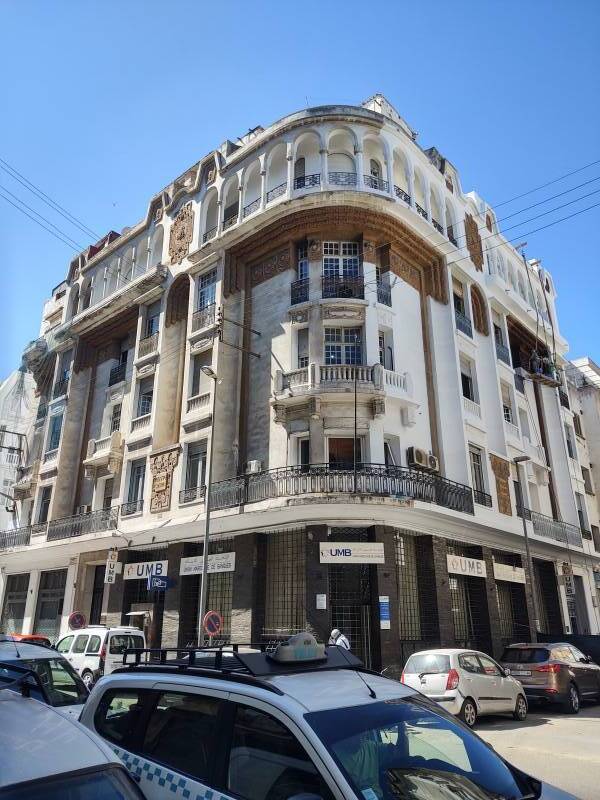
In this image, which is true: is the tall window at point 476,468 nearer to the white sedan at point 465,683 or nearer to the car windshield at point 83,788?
the white sedan at point 465,683

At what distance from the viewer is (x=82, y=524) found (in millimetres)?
24703

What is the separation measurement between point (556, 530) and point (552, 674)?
13.4 meters

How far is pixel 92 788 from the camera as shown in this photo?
7.78 feet

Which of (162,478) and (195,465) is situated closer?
(195,465)

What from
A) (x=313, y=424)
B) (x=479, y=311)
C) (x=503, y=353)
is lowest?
(x=313, y=424)

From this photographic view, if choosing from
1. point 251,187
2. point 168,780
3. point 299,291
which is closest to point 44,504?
point 299,291

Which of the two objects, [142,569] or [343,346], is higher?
[343,346]

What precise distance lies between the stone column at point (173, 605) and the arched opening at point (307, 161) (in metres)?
14.2

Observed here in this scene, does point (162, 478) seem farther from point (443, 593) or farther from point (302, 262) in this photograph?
point (443, 593)

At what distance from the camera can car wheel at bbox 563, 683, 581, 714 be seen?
1370 centimetres

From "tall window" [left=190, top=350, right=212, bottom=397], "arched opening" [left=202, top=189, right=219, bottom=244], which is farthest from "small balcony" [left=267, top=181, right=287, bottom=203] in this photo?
"tall window" [left=190, top=350, right=212, bottom=397]

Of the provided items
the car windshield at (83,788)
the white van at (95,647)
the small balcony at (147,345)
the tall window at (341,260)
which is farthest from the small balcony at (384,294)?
the car windshield at (83,788)

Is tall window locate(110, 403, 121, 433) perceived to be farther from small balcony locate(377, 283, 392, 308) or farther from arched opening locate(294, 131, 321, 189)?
small balcony locate(377, 283, 392, 308)

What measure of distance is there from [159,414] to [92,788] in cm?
2145
